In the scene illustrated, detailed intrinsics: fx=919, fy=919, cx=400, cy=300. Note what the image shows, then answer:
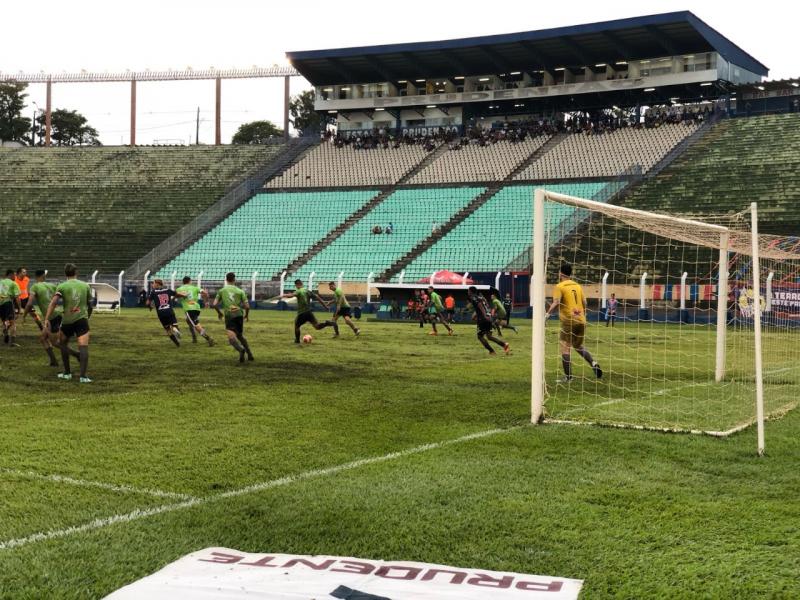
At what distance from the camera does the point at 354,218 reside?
162ft

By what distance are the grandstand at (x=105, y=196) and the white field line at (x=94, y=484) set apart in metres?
41.0

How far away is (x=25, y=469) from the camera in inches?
301

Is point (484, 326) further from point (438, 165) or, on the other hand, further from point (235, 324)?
point (438, 165)

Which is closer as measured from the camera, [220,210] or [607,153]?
[607,153]

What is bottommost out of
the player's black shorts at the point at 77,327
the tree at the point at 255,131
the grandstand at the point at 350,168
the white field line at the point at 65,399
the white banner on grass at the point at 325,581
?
the white field line at the point at 65,399

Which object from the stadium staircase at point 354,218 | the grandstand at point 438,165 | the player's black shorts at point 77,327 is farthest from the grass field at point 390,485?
the stadium staircase at point 354,218

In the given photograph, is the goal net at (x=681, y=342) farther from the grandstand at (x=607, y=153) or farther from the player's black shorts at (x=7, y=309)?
the grandstand at (x=607, y=153)

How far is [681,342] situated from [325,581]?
21627 mm

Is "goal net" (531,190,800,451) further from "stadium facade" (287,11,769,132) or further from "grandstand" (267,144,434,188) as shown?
"grandstand" (267,144,434,188)

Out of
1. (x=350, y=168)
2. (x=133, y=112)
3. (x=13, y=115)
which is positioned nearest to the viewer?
(x=350, y=168)

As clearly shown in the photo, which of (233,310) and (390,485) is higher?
(233,310)

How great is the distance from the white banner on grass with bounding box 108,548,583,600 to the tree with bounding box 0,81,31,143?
89.8 meters

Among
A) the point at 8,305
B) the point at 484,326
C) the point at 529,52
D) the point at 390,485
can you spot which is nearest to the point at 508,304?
the point at 484,326

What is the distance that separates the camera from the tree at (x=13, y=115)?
86500mm
